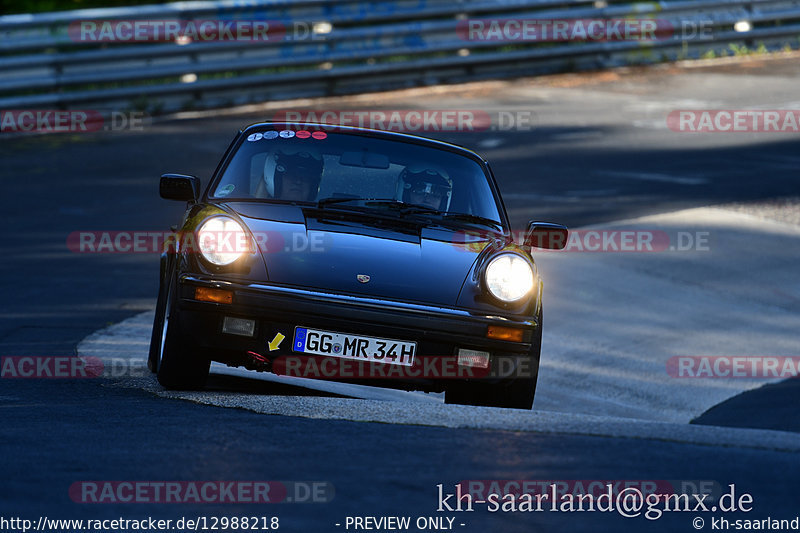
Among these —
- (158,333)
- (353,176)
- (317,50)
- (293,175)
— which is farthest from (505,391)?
(317,50)

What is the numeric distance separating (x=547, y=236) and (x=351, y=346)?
1696 mm

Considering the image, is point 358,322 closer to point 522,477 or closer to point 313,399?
point 313,399

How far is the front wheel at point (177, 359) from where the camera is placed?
578cm

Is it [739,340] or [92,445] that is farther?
[739,340]

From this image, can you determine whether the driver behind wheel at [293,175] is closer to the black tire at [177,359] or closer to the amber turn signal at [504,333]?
the black tire at [177,359]

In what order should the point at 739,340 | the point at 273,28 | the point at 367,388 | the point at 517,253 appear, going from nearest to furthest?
the point at 517,253
the point at 367,388
the point at 739,340
the point at 273,28

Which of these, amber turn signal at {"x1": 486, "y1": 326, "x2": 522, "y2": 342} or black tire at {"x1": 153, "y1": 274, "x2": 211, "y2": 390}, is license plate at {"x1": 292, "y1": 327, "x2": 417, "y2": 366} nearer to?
amber turn signal at {"x1": 486, "y1": 326, "x2": 522, "y2": 342}

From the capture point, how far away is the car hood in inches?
227

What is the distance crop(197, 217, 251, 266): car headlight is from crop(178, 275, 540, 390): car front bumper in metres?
0.14

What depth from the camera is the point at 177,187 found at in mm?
6824

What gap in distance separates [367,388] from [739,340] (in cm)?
291

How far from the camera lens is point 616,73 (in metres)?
20.5

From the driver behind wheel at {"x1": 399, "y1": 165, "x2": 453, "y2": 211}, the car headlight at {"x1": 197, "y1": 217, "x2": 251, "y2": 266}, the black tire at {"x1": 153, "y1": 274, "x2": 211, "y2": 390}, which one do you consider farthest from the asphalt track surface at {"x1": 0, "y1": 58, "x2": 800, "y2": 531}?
the driver behind wheel at {"x1": 399, "y1": 165, "x2": 453, "y2": 211}

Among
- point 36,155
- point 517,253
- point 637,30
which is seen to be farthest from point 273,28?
point 517,253
